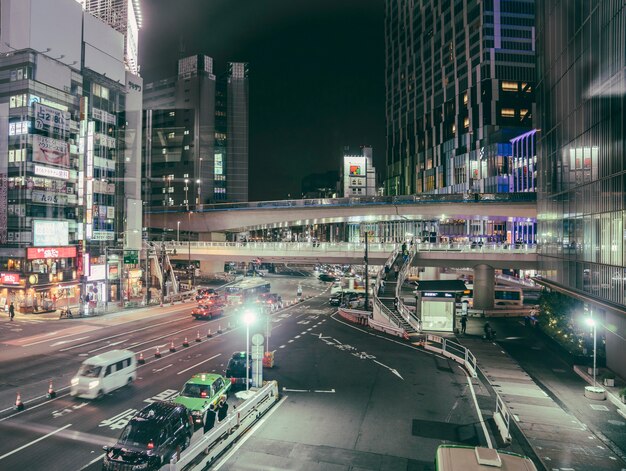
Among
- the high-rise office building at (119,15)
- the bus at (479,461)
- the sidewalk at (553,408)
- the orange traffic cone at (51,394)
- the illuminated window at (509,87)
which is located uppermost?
the illuminated window at (509,87)

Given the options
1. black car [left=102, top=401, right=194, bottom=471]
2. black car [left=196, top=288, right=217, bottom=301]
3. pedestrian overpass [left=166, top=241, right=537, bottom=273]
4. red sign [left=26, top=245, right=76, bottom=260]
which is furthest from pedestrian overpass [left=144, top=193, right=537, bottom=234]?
black car [left=102, top=401, right=194, bottom=471]

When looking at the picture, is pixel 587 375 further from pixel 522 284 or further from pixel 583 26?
pixel 522 284

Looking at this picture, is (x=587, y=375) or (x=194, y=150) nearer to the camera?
(x=587, y=375)

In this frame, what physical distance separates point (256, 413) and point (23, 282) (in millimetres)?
41306

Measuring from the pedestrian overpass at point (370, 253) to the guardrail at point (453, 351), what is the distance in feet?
56.7

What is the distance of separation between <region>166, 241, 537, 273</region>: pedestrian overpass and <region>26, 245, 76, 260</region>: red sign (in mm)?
13860

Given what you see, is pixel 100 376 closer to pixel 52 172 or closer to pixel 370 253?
pixel 370 253

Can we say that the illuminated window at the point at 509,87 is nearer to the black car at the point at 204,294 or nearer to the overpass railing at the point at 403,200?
the overpass railing at the point at 403,200

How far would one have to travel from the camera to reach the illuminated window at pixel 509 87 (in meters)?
122

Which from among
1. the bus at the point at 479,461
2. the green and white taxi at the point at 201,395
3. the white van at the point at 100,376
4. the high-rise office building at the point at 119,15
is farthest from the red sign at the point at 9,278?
the bus at the point at 479,461

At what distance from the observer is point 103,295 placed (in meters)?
57.8

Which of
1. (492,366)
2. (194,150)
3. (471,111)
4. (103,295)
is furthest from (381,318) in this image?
(194,150)

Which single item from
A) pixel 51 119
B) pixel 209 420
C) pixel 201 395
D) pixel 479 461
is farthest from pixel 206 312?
pixel 479 461

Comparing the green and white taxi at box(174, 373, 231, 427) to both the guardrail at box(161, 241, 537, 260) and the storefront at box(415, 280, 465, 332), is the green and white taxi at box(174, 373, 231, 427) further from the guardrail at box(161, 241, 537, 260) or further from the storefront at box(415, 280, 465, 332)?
the guardrail at box(161, 241, 537, 260)
